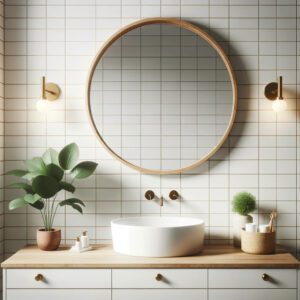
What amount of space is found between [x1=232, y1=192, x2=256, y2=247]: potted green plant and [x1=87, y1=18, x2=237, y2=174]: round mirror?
1.06 feet

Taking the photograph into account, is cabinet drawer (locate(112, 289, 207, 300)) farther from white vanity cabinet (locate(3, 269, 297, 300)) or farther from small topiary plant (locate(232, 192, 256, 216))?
small topiary plant (locate(232, 192, 256, 216))

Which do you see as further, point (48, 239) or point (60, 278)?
point (48, 239)

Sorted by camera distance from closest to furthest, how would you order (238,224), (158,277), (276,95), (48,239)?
(158,277), (48,239), (238,224), (276,95)

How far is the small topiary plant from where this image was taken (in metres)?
2.48

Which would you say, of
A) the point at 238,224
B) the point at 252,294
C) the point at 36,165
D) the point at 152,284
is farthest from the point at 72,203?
the point at 252,294

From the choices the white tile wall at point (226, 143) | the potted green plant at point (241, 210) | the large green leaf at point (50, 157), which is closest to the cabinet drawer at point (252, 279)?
the potted green plant at point (241, 210)

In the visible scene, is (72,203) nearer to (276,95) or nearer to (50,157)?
(50,157)

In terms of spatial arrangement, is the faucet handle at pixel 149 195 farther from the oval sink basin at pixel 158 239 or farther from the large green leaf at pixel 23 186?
the large green leaf at pixel 23 186

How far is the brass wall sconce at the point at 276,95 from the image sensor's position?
2.54m

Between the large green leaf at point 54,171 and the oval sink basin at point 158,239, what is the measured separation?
391mm

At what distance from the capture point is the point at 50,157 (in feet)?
8.13

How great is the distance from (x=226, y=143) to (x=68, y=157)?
0.92 meters

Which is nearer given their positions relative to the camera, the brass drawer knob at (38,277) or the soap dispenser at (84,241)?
the brass drawer knob at (38,277)

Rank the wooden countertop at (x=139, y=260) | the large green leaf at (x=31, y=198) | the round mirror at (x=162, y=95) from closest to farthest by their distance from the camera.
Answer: the wooden countertop at (x=139, y=260), the large green leaf at (x=31, y=198), the round mirror at (x=162, y=95)
